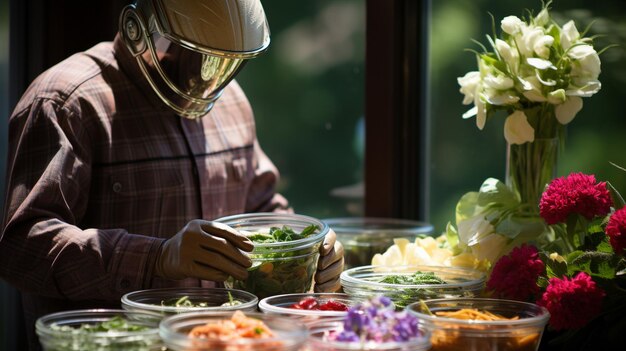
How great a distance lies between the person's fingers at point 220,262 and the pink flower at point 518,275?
1.50ft

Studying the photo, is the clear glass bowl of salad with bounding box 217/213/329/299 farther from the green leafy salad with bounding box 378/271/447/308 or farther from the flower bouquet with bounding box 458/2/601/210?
the flower bouquet with bounding box 458/2/601/210

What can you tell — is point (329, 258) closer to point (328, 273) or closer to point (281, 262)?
point (328, 273)

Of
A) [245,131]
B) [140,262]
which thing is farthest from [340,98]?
[140,262]

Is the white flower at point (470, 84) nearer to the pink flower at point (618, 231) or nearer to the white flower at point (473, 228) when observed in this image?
the white flower at point (473, 228)

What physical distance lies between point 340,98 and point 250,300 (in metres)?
1.65

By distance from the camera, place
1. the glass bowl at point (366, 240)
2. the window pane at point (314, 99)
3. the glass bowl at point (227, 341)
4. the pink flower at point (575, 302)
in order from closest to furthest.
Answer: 1. the glass bowl at point (227, 341)
2. the pink flower at point (575, 302)
3. the glass bowl at point (366, 240)
4. the window pane at point (314, 99)

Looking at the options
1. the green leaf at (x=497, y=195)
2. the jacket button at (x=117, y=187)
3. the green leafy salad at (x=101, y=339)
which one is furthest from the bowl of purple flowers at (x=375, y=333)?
the jacket button at (x=117, y=187)

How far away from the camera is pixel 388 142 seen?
2643 mm

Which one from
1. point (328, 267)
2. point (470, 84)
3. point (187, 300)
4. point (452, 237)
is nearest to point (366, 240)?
point (452, 237)

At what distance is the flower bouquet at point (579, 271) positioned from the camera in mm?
1330

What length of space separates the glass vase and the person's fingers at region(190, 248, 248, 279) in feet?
2.18

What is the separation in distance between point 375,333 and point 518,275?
489 millimetres

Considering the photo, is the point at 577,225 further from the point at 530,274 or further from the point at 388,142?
the point at 388,142

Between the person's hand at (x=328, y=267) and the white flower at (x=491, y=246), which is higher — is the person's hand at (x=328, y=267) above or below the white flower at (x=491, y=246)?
below
